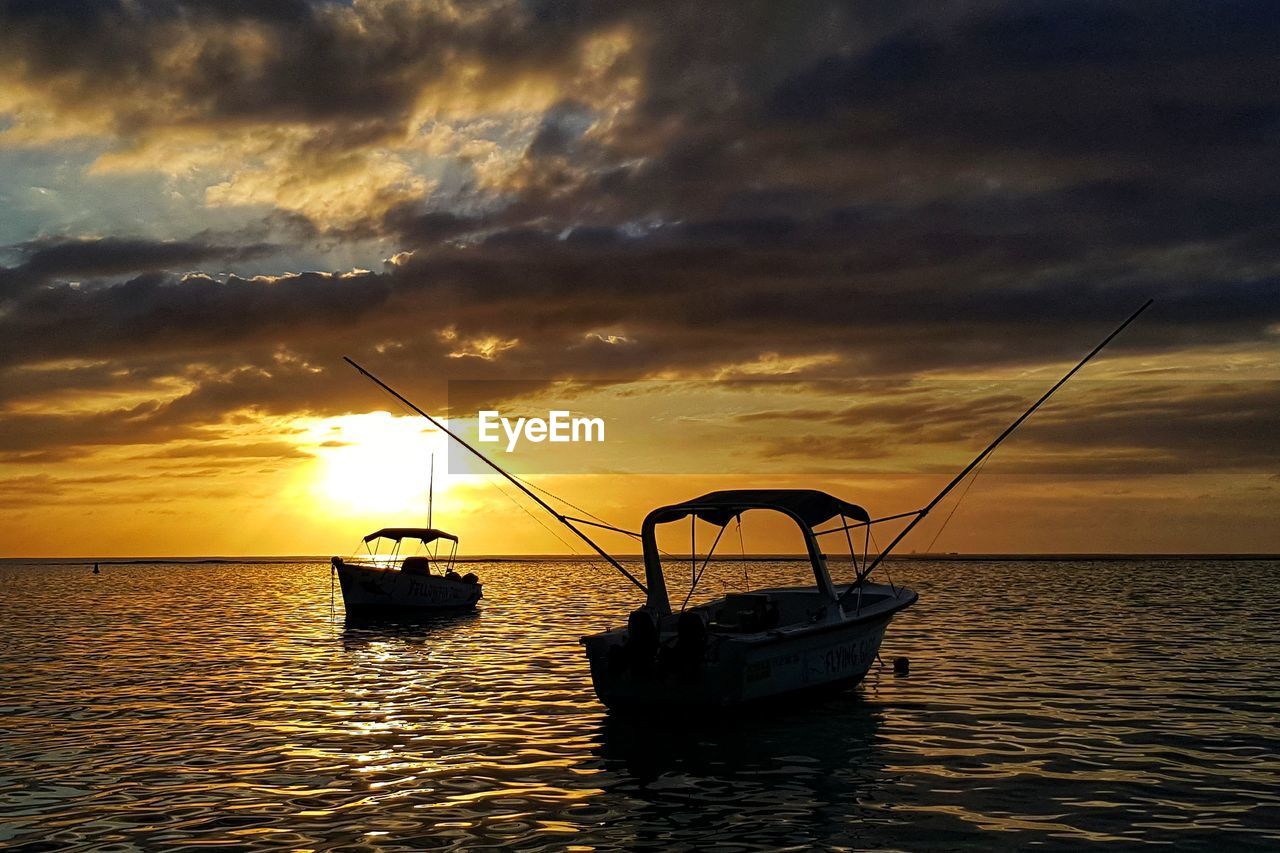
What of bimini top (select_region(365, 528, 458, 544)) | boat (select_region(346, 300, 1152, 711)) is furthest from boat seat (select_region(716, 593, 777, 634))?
bimini top (select_region(365, 528, 458, 544))

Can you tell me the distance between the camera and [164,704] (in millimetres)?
24172

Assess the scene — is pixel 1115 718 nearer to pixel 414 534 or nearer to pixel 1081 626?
pixel 1081 626

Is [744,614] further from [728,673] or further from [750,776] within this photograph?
[750,776]

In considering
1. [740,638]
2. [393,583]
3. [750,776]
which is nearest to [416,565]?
[393,583]

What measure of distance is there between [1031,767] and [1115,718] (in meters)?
5.76

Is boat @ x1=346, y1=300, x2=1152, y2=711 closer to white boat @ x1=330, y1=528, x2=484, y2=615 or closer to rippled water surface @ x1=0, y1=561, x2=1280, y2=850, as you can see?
rippled water surface @ x1=0, y1=561, x2=1280, y2=850

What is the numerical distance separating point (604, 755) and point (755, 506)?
683 centimetres

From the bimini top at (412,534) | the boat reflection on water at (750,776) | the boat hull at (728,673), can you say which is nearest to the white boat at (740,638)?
the boat hull at (728,673)

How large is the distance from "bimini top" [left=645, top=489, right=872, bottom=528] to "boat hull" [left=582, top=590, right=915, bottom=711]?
240cm

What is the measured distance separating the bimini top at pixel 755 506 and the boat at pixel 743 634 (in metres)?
0.02

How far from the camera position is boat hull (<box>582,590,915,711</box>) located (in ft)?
64.7

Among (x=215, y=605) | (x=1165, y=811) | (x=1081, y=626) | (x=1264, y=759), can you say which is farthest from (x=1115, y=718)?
(x=215, y=605)

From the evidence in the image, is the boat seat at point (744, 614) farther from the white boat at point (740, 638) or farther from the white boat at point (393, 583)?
the white boat at point (393, 583)

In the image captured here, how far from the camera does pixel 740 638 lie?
66.2 ft
